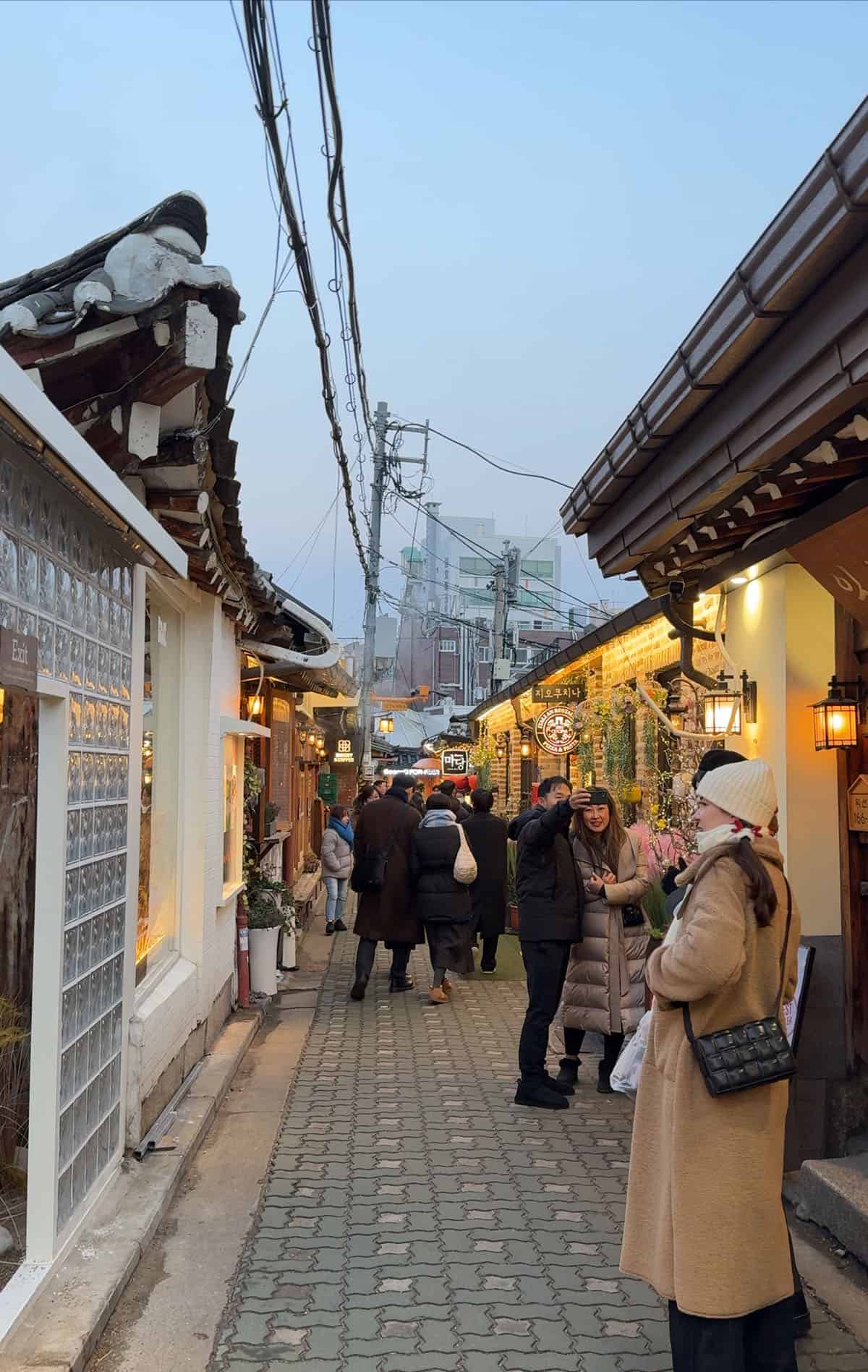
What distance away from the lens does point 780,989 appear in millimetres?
3621

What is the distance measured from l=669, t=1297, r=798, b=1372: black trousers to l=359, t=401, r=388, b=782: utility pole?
22340mm

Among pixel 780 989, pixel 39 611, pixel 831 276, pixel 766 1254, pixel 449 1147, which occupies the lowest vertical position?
pixel 449 1147

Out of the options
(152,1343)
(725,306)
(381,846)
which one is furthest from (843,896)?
(381,846)

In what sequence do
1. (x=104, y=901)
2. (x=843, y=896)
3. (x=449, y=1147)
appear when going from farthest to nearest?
(x=449, y=1147) < (x=843, y=896) < (x=104, y=901)

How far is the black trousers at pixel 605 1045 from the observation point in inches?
291

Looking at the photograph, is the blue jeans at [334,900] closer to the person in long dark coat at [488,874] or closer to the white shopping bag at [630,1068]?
the person in long dark coat at [488,874]

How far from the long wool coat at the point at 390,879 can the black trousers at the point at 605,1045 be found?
3363 mm

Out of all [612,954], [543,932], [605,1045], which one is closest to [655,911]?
[612,954]

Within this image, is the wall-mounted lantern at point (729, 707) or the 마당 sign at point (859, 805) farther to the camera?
the wall-mounted lantern at point (729, 707)

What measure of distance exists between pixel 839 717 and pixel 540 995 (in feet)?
8.88

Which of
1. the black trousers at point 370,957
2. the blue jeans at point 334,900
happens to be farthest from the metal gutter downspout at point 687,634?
the blue jeans at point 334,900

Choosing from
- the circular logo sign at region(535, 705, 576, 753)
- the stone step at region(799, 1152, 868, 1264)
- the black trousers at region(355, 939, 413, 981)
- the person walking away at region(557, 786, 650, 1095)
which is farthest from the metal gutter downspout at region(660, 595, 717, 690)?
the circular logo sign at region(535, 705, 576, 753)

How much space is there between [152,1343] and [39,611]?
8.77ft

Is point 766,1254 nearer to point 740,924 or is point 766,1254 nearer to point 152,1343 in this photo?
point 740,924
